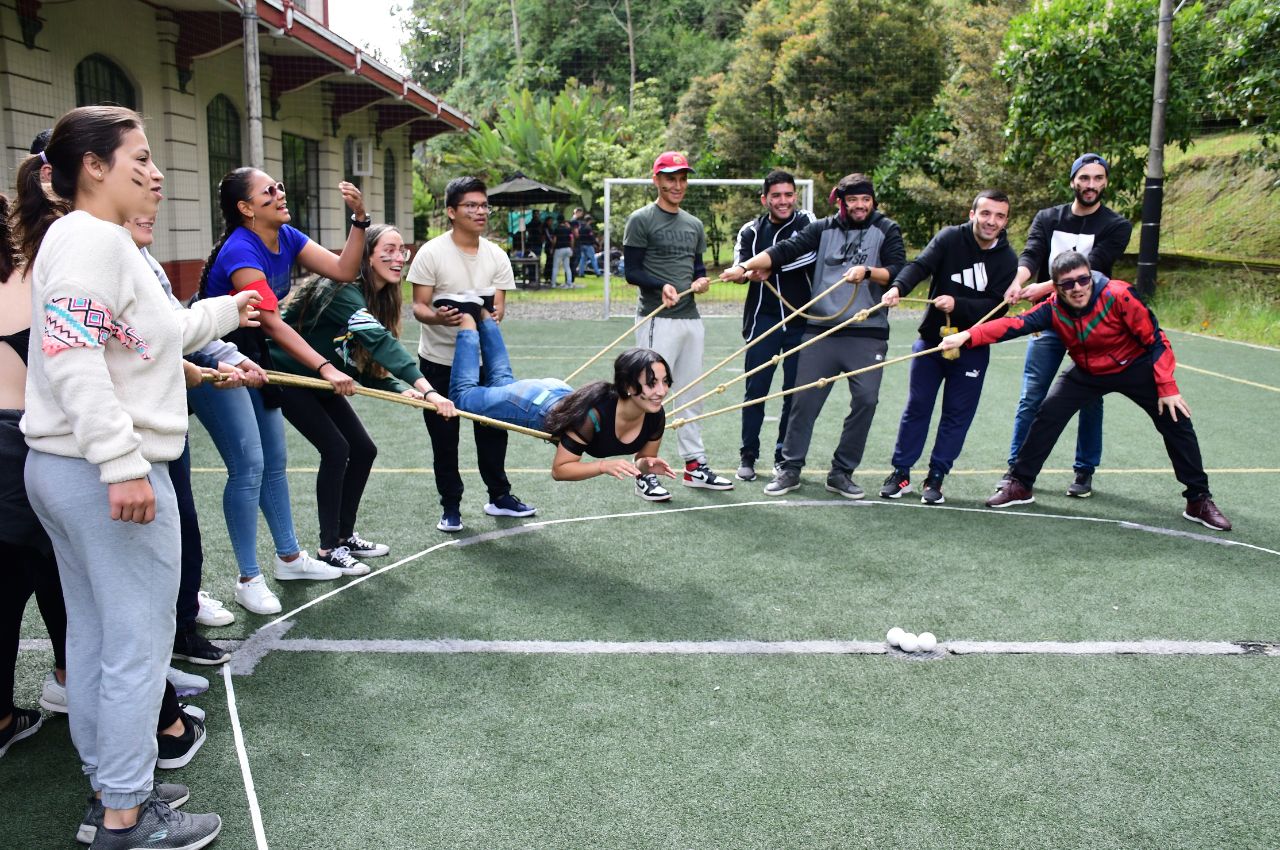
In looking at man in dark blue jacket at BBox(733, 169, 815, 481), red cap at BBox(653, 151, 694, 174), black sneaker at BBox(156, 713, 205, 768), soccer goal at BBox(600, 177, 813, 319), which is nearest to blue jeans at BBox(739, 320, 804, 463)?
man in dark blue jacket at BBox(733, 169, 815, 481)

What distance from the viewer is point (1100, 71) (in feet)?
48.5

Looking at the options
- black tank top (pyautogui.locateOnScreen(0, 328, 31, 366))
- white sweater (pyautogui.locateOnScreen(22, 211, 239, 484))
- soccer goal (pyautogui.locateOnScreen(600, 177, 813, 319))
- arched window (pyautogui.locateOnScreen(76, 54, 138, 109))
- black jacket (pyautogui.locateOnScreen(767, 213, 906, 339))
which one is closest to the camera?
white sweater (pyautogui.locateOnScreen(22, 211, 239, 484))

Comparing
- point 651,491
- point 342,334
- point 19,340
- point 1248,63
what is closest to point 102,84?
point 342,334

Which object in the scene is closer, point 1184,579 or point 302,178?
point 1184,579

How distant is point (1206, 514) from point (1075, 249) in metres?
1.57

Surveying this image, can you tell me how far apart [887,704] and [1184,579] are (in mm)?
2003

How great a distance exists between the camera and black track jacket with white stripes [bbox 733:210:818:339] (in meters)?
6.47

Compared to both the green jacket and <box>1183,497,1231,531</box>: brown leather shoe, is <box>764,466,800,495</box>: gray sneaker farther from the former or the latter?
the green jacket

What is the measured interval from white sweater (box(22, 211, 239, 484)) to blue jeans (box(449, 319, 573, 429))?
2.35m

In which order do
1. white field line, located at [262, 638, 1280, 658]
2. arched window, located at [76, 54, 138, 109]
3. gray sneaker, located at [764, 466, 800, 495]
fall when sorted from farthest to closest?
1. arched window, located at [76, 54, 138, 109]
2. gray sneaker, located at [764, 466, 800, 495]
3. white field line, located at [262, 638, 1280, 658]

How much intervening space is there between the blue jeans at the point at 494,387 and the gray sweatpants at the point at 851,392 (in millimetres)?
1662

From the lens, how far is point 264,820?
2877 mm

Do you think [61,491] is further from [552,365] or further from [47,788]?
[552,365]

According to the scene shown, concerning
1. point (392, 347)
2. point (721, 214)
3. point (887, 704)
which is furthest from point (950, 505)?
point (721, 214)
